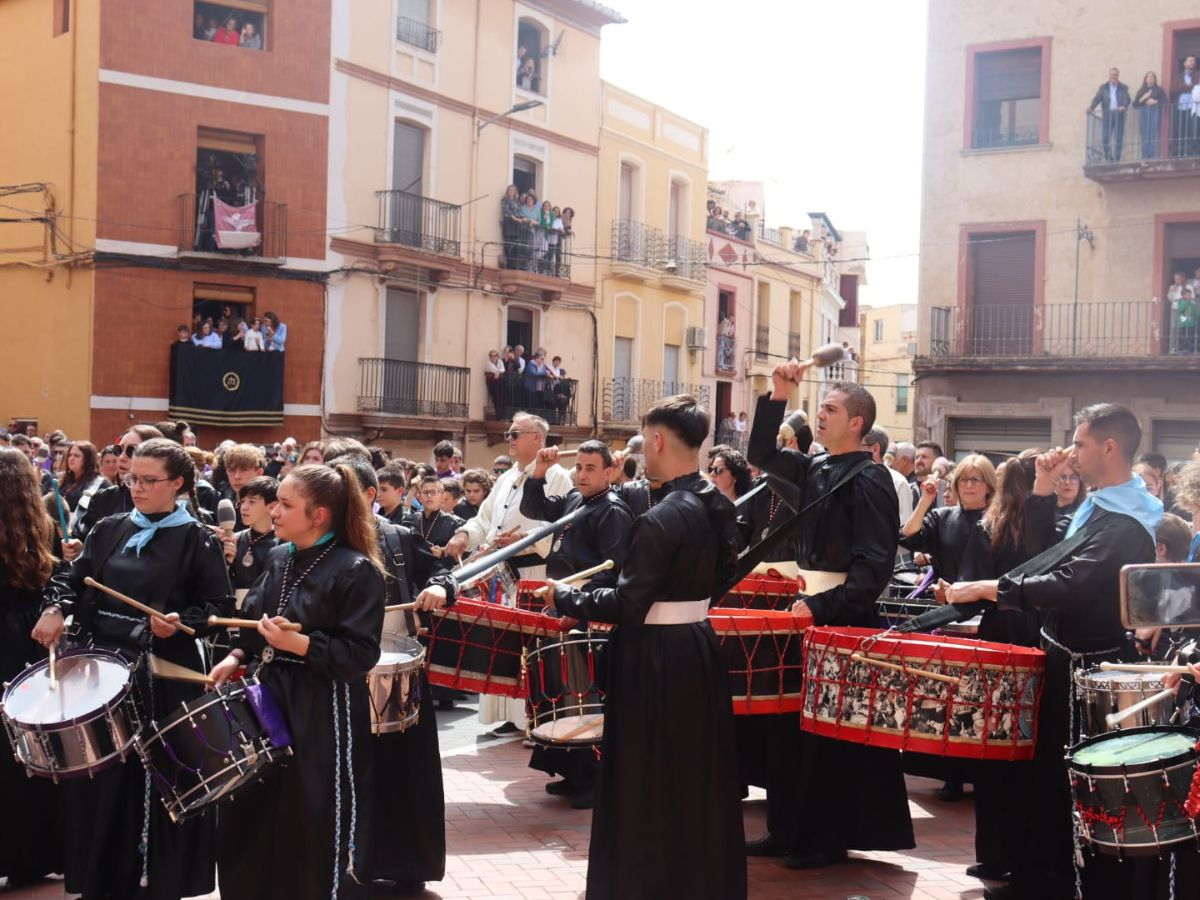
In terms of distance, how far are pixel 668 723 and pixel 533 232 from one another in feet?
83.7

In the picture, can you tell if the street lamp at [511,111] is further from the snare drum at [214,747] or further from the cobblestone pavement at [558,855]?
the snare drum at [214,747]

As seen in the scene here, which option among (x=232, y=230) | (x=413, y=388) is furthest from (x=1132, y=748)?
(x=413, y=388)

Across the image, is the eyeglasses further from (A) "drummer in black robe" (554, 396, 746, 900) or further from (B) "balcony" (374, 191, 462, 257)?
(B) "balcony" (374, 191, 462, 257)

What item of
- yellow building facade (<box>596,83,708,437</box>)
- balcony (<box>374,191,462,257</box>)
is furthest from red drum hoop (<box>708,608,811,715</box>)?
yellow building facade (<box>596,83,708,437</box>)

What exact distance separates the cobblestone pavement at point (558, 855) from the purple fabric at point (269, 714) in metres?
1.68

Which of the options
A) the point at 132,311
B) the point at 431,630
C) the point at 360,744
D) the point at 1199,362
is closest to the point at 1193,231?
the point at 1199,362

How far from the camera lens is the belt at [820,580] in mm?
6355

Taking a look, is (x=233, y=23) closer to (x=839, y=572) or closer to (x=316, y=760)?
(x=839, y=572)

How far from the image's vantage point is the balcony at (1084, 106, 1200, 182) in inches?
917

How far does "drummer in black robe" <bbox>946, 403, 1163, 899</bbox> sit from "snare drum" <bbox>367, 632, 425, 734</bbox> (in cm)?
240

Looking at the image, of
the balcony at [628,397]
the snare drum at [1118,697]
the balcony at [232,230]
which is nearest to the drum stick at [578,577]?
the snare drum at [1118,697]

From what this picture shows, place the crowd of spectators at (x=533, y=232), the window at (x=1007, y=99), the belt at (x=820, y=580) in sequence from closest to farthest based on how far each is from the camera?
the belt at (x=820, y=580), the window at (x=1007, y=99), the crowd of spectators at (x=533, y=232)

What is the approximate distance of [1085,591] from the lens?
5633 mm

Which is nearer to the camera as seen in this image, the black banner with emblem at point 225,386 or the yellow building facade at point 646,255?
the black banner with emblem at point 225,386
